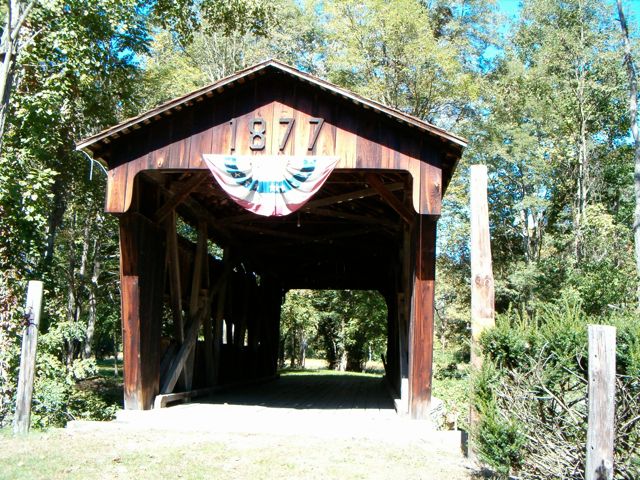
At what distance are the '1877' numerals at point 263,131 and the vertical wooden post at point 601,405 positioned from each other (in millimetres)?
5211

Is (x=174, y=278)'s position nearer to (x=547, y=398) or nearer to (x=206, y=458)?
(x=206, y=458)

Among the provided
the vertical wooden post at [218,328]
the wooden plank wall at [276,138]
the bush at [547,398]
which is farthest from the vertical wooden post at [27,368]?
the bush at [547,398]

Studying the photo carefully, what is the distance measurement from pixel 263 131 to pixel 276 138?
22 cm

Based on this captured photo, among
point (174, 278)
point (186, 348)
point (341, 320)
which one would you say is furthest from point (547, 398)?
point (341, 320)

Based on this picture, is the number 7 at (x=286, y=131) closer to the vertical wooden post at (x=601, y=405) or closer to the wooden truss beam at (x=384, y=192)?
the wooden truss beam at (x=384, y=192)

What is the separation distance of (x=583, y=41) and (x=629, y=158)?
211 inches

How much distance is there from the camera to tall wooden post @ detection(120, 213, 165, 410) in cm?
880

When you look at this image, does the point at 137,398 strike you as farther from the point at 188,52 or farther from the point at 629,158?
the point at 629,158

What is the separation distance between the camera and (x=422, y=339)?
8570mm

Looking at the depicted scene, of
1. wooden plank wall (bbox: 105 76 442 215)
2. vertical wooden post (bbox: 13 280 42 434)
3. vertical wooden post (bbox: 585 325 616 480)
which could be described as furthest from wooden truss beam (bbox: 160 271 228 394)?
vertical wooden post (bbox: 585 325 616 480)

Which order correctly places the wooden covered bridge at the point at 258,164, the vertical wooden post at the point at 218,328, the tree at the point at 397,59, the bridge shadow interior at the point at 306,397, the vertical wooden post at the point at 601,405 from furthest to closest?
the tree at the point at 397,59, the vertical wooden post at the point at 218,328, the bridge shadow interior at the point at 306,397, the wooden covered bridge at the point at 258,164, the vertical wooden post at the point at 601,405

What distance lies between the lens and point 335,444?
287 inches

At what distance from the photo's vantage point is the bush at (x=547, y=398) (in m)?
4.71

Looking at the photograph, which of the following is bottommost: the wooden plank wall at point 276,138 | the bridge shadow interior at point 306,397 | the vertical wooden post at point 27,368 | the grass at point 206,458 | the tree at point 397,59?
the bridge shadow interior at point 306,397
